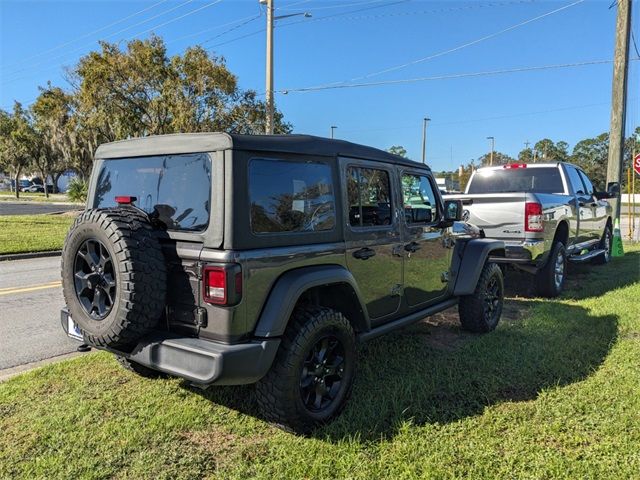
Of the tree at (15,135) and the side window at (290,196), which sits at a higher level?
the tree at (15,135)

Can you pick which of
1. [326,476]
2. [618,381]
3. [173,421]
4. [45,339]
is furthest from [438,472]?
[45,339]

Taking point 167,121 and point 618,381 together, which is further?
point 167,121

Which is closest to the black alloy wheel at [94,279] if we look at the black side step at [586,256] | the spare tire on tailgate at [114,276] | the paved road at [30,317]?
the spare tire on tailgate at [114,276]

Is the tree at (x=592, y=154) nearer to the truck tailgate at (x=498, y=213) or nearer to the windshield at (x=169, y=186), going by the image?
the truck tailgate at (x=498, y=213)

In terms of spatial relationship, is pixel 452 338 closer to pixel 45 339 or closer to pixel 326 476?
pixel 326 476

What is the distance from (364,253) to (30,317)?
15.3 feet

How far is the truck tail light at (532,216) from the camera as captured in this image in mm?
6559

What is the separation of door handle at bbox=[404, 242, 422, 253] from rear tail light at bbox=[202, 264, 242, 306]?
187cm

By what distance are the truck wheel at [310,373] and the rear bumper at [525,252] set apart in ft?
12.4

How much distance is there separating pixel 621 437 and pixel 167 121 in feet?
64.3

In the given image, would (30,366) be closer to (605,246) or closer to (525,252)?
(525,252)

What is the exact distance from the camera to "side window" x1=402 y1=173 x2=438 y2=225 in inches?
174

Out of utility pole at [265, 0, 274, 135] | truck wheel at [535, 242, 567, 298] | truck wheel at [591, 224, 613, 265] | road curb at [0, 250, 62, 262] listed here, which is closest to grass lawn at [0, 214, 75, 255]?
road curb at [0, 250, 62, 262]

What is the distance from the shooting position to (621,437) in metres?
3.11
